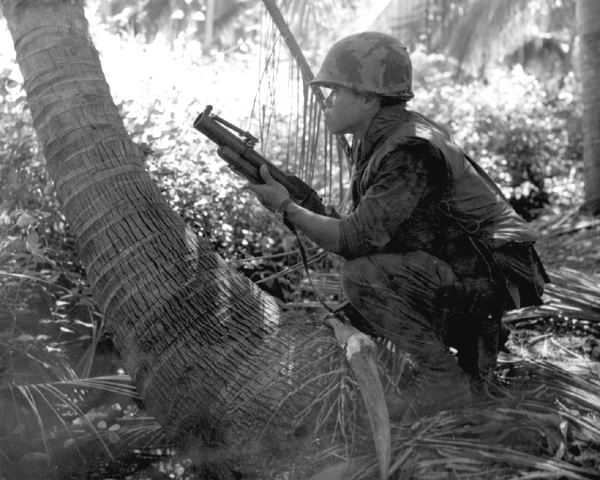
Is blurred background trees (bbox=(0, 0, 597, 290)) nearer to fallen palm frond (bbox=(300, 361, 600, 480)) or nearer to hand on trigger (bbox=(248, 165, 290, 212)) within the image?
hand on trigger (bbox=(248, 165, 290, 212))

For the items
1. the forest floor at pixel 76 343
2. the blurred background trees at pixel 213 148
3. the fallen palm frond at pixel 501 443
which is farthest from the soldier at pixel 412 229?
the blurred background trees at pixel 213 148

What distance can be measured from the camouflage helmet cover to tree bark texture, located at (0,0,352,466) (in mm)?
855

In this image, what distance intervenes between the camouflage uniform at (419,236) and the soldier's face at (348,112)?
0.05 m

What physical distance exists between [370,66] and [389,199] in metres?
0.54

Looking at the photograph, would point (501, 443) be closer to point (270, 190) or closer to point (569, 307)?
point (270, 190)

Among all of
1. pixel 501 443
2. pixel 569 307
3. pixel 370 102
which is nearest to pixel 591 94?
pixel 569 307

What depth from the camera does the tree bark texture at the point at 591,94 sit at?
8.09 meters

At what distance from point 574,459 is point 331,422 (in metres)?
0.82

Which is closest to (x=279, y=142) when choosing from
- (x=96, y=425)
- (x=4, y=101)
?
(x=4, y=101)

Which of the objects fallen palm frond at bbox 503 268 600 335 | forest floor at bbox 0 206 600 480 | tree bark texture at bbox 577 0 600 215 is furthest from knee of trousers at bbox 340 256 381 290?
tree bark texture at bbox 577 0 600 215

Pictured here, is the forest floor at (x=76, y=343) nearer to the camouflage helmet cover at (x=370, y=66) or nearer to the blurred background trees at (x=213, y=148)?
the blurred background trees at (x=213, y=148)

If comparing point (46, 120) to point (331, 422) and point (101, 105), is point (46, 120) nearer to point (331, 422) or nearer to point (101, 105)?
point (101, 105)

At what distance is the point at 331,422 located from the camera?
2.75 m

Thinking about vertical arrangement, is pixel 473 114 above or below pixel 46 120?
below
